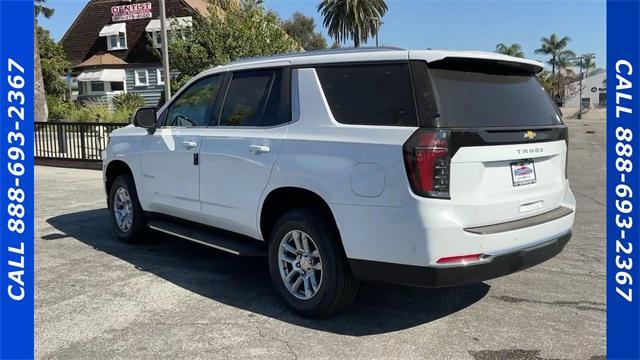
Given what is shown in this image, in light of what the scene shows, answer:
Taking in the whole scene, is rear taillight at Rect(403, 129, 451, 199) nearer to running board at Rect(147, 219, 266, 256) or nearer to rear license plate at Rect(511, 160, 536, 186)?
rear license plate at Rect(511, 160, 536, 186)

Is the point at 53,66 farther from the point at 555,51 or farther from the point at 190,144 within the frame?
the point at 555,51

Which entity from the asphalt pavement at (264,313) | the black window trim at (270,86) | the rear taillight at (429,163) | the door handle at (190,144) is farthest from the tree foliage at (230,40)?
the rear taillight at (429,163)

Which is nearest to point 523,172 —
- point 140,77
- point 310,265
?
point 310,265

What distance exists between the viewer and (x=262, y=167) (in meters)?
4.38

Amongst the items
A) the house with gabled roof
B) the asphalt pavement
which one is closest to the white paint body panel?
the asphalt pavement

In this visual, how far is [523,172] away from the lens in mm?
3820

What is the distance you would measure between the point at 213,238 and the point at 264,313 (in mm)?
981

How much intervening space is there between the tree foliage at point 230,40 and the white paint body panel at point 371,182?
1764 cm

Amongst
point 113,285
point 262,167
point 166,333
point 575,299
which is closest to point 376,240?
point 262,167

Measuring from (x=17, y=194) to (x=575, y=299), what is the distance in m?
4.21

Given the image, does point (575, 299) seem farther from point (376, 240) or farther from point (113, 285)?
point (113, 285)

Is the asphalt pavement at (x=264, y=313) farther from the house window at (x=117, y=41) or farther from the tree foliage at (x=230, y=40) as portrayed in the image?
the house window at (x=117, y=41)

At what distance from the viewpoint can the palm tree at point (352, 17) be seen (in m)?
49.5

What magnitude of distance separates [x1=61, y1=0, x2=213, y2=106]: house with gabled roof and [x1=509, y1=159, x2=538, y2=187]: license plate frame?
36.9m
